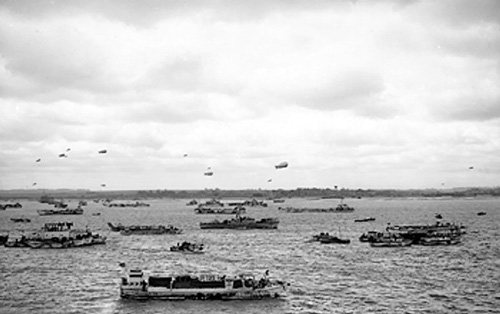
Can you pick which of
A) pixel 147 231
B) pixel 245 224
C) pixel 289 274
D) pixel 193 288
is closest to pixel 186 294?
pixel 193 288

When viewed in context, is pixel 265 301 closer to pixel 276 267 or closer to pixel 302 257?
pixel 276 267

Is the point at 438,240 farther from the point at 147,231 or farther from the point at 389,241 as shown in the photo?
the point at 147,231

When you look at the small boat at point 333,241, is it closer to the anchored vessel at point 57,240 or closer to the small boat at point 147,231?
the small boat at point 147,231

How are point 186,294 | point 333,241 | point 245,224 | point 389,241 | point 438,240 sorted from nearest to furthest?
1. point 186,294
2. point 389,241
3. point 438,240
4. point 333,241
5. point 245,224

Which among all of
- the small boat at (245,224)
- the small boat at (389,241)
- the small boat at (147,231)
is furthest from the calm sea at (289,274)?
the small boat at (245,224)

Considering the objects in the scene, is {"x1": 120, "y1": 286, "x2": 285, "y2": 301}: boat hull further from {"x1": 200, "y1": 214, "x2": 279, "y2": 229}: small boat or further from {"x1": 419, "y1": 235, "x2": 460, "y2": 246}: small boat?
{"x1": 200, "y1": 214, "x2": 279, "y2": 229}: small boat

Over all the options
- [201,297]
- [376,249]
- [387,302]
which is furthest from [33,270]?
[376,249]

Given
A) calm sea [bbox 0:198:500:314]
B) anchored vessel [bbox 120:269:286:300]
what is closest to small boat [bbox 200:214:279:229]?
calm sea [bbox 0:198:500:314]

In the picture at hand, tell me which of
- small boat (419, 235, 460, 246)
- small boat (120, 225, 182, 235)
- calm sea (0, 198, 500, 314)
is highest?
A: small boat (120, 225, 182, 235)
